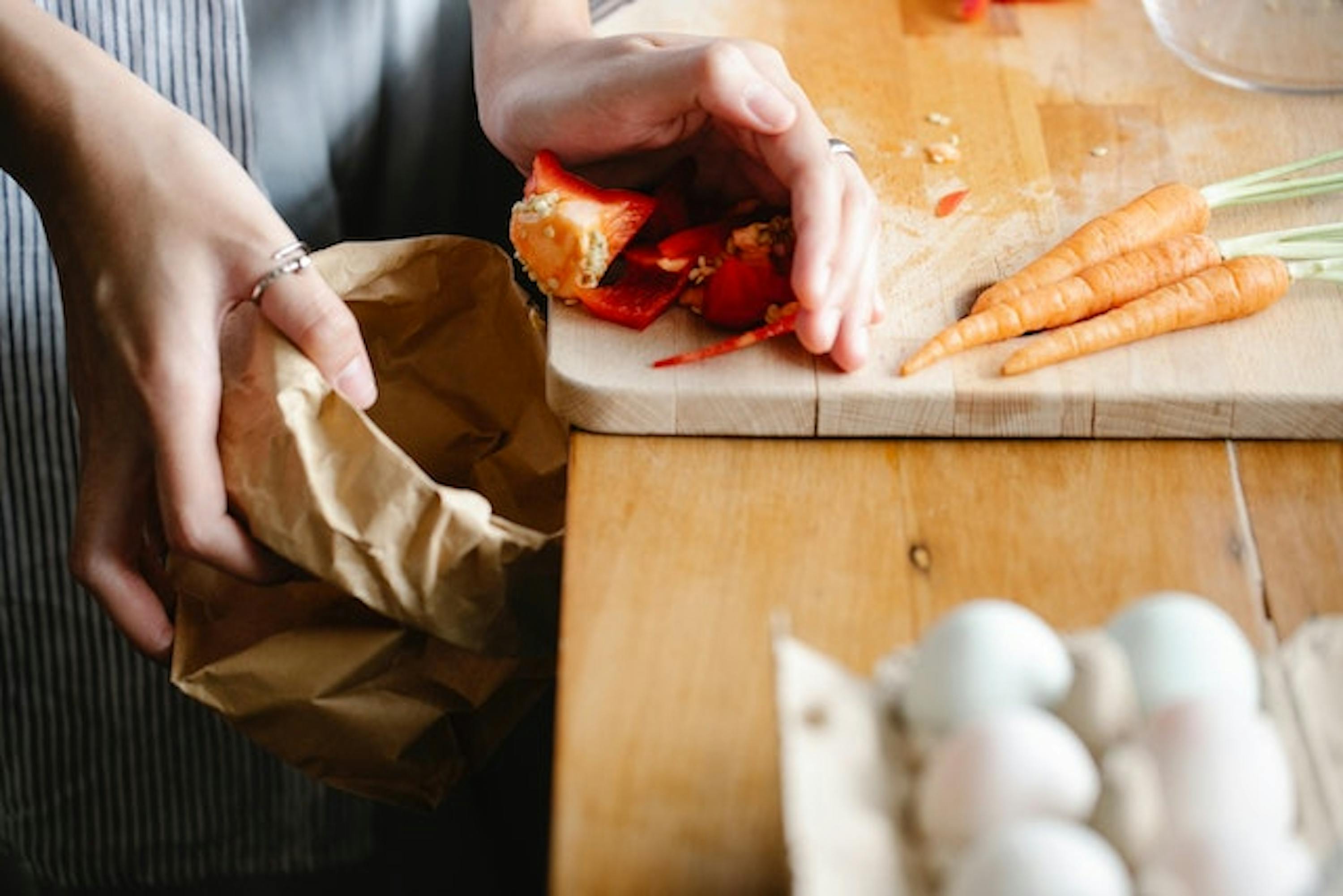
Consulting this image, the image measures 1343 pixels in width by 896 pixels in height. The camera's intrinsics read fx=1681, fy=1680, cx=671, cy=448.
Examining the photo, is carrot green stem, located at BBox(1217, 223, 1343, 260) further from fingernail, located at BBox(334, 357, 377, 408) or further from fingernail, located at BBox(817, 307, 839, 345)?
fingernail, located at BBox(334, 357, 377, 408)

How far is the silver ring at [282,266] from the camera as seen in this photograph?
100cm

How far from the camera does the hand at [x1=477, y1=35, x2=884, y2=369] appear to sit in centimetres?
102

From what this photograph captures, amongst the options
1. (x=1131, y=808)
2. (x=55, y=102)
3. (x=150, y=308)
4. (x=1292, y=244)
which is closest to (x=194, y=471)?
(x=150, y=308)

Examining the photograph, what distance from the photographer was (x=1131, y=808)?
0.62 meters

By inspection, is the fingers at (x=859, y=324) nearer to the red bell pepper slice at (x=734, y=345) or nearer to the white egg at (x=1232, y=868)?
the red bell pepper slice at (x=734, y=345)

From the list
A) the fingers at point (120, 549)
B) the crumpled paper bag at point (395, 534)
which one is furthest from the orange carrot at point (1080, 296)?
the fingers at point (120, 549)

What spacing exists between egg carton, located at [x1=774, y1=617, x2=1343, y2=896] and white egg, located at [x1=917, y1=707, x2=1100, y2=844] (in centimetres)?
2

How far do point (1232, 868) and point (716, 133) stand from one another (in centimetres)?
67

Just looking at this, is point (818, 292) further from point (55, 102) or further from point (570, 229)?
point (55, 102)

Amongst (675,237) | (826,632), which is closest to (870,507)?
(826,632)

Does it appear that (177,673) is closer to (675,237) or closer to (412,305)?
(412,305)

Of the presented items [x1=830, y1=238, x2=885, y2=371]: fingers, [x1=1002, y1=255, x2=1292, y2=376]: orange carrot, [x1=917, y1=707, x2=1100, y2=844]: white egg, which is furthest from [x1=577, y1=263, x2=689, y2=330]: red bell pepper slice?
[x1=917, y1=707, x2=1100, y2=844]: white egg

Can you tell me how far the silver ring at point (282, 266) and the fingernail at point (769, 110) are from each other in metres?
0.29

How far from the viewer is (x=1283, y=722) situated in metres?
0.67
